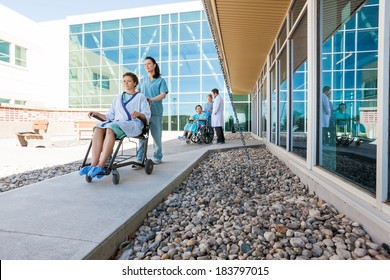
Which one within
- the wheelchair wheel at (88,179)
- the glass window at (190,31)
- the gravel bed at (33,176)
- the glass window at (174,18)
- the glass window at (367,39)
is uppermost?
the glass window at (174,18)

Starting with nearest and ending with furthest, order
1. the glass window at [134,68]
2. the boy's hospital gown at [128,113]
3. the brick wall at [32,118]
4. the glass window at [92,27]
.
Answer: the boy's hospital gown at [128,113] < the brick wall at [32,118] < the glass window at [134,68] < the glass window at [92,27]

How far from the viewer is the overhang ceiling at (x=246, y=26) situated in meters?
4.93

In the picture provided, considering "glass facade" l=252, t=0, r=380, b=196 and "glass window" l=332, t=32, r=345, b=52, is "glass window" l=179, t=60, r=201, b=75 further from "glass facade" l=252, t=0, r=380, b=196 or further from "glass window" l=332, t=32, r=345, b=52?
"glass window" l=332, t=32, r=345, b=52

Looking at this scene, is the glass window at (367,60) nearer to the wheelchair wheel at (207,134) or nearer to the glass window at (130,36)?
the wheelchair wheel at (207,134)

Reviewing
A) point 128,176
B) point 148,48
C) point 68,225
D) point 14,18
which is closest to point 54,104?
point 14,18

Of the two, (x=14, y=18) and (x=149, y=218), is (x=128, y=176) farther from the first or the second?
(x=14, y=18)

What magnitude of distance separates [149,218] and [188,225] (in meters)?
0.36

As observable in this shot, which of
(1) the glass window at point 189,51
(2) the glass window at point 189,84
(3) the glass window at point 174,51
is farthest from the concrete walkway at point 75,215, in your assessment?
(3) the glass window at point 174,51

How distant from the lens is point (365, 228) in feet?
6.24

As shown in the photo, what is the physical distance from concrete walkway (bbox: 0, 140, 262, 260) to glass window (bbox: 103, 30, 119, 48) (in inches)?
779

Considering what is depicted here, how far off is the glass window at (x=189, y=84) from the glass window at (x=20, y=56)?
11767 millimetres

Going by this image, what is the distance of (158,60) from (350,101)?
1889cm

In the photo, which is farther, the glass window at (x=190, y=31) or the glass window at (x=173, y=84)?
the glass window at (x=173, y=84)

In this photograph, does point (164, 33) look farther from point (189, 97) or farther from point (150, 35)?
point (189, 97)
